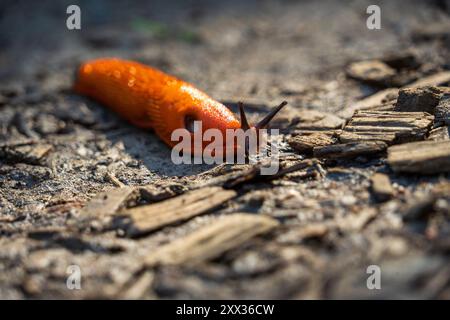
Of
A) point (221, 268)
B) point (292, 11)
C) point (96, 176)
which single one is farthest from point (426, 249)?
point (292, 11)

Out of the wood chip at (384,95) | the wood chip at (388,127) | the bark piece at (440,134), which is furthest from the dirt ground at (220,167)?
the bark piece at (440,134)

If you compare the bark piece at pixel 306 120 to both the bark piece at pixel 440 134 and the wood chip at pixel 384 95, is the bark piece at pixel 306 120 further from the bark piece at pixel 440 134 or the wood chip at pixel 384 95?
the bark piece at pixel 440 134

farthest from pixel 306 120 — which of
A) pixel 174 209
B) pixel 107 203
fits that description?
pixel 107 203

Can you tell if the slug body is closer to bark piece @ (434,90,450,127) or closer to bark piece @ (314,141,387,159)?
bark piece @ (314,141,387,159)

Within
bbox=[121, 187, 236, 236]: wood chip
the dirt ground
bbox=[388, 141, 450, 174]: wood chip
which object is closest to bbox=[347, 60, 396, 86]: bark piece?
the dirt ground

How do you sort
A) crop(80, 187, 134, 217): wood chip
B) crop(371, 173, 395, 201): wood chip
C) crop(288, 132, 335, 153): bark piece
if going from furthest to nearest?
1. crop(288, 132, 335, 153): bark piece
2. crop(80, 187, 134, 217): wood chip
3. crop(371, 173, 395, 201): wood chip
